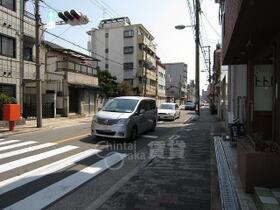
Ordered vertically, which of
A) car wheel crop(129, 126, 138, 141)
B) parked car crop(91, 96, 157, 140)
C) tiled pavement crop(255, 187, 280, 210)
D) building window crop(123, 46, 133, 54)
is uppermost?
building window crop(123, 46, 133, 54)

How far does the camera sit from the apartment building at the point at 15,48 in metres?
22.1

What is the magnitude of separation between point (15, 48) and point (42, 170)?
687 inches

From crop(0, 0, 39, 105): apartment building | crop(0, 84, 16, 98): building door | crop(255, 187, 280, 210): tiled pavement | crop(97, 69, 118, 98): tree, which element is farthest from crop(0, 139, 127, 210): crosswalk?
crop(97, 69, 118, 98): tree

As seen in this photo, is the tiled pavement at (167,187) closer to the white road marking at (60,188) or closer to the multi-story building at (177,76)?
the white road marking at (60,188)

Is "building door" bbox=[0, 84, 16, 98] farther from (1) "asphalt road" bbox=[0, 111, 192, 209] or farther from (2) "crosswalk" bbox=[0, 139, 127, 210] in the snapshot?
(2) "crosswalk" bbox=[0, 139, 127, 210]

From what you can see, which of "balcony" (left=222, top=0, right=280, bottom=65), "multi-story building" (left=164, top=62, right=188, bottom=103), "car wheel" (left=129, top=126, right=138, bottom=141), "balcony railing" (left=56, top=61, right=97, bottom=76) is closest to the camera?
"balcony" (left=222, top=0, right=280, bottom=65)

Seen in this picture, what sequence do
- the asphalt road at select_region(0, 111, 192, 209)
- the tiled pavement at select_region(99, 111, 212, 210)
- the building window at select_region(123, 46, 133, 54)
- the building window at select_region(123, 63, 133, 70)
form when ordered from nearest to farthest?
1. the tiled pavement at select_region(99, 111, 212, 210)
2. the asphalt road at select_region(0, 111, 192, 209)
3. the building window at select_region(123, 63, 133, 70)
4. the building window at select_region(123, 46, 133, 54)

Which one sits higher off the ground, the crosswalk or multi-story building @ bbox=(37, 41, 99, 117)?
multi-story building @ bbox=(37, 41, 99, 117)

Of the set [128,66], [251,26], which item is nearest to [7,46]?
[251,26]

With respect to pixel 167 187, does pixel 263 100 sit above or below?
above

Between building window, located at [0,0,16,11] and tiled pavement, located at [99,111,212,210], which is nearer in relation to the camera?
tiled pavement, located at [99,111,212,210]

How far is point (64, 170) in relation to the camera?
805 cm

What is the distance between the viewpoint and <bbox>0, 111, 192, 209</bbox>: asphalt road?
588cm

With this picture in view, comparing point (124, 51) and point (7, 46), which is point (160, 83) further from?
point (7, 46)
